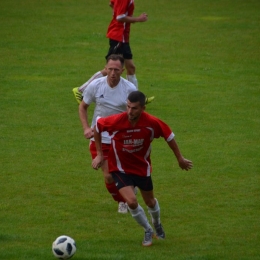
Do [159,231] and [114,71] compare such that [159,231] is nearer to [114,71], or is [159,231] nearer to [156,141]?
[114,71]

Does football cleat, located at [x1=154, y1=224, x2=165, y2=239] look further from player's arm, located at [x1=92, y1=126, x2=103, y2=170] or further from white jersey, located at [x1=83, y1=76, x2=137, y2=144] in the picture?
white jersey, located at [x1=83, y1=76, x2=137, y2=144]

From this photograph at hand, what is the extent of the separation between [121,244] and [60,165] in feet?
A: 13.1

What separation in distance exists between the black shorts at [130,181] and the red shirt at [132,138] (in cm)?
5

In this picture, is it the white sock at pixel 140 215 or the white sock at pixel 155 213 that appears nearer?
the white sock at pixel 140 215

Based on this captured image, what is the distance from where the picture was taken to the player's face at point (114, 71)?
33.7 feet

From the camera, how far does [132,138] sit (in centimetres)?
945

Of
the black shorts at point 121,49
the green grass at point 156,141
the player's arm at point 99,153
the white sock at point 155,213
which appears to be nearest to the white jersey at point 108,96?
the player's arm at point 99,153

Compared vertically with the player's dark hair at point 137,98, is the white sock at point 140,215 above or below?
below

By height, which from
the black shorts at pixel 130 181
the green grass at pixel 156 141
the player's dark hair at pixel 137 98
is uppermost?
the player's dark hair at pixel 137 98

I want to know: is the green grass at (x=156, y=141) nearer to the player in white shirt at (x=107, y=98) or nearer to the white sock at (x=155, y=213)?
the white sock at (x=155, y=213)

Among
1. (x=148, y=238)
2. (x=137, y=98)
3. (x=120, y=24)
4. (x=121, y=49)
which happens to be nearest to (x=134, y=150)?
(x=137, y=98)

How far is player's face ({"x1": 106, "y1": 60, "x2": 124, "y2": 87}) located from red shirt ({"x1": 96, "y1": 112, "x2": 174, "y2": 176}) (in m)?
1.03

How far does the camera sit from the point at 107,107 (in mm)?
10703

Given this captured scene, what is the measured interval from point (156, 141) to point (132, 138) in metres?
Answer: 5.57
